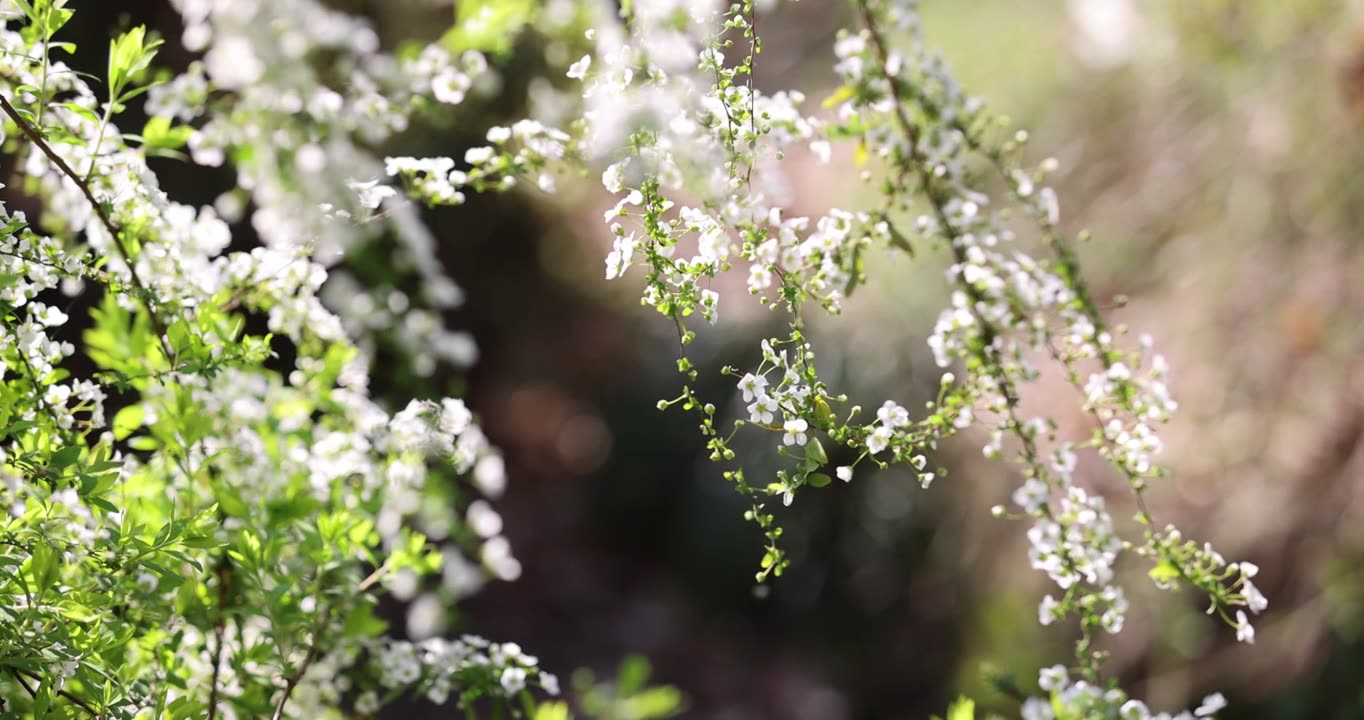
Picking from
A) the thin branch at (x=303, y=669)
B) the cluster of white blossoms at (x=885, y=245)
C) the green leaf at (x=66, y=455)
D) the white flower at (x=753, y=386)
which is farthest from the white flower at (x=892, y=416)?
the green leaf at (x=66, y=455)

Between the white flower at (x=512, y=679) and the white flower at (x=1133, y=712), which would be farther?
the white flower at (x=512, y=679)

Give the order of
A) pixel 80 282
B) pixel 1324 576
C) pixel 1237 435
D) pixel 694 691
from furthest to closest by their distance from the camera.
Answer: pixel 694 691
pixel 1237 435
pixel 1324 576
pixel 80 282

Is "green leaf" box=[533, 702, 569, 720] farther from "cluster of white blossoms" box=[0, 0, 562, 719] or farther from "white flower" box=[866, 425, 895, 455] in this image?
"white flower" box=[866, 425, 895, 455]

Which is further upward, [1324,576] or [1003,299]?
[1324,576]

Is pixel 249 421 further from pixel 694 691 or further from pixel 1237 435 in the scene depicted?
pixel 694 691

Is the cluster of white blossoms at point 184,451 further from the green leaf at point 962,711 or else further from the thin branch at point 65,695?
Result: the green leaf at point 962,711

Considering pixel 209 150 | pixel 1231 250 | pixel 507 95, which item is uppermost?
pixel 507 95

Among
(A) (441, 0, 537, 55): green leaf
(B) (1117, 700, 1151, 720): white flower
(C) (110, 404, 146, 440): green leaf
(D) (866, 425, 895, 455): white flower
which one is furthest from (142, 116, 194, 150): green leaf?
(B) (1117, 700, 1151, 720): white flower

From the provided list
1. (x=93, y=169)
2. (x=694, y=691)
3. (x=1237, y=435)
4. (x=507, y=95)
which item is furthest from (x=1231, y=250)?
(x=93, y=169)

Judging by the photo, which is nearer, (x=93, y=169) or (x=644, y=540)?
(x=93, y=169)
